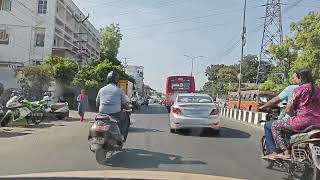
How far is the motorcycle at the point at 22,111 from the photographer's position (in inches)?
755

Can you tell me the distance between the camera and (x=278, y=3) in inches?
2042

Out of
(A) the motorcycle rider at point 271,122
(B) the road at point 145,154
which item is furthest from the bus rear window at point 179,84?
(A) the motorcycle rider at point 271,122

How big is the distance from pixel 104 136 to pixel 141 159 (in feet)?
3.69

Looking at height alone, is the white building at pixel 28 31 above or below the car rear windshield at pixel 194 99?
above

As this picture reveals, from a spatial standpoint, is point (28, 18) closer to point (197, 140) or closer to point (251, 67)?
point (197, 140)

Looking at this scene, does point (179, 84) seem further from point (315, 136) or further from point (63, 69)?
point (315, 136)

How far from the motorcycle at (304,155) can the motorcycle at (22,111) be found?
12.5 m

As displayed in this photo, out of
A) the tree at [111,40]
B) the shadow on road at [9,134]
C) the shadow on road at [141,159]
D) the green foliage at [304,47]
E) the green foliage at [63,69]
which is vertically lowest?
the shadow on road at [141,159]

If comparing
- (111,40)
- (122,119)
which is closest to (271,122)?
(122,119)

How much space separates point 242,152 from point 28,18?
52.7 metres

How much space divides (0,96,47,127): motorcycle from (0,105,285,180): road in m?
1.90

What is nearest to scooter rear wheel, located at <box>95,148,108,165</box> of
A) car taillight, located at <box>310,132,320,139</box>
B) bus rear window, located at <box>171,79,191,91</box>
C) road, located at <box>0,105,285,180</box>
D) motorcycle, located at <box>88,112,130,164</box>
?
motorcycle, located at <box>88,112,130,164</box>

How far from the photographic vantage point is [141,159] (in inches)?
441

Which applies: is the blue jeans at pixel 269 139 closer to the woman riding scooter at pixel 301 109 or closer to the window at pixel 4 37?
the woman riding scooter at pixel 301 109
